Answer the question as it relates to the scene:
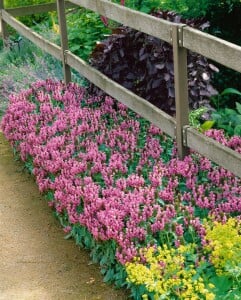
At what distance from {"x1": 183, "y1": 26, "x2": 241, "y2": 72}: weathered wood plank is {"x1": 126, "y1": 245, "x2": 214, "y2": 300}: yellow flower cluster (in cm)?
122

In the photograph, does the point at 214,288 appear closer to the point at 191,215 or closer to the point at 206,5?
the point at 191,215

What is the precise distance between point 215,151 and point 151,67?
5.98 feet

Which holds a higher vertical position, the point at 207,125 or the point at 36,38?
the point at 207,125

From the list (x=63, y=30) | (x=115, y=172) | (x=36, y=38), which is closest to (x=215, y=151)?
(x=115, y=172)

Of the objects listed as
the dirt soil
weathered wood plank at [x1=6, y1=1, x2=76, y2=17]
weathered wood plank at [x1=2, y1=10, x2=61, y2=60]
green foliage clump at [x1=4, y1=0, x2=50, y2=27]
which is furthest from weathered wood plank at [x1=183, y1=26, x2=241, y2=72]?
green foliage clump at [x1=4, y1=0, x2=50, y2=27]

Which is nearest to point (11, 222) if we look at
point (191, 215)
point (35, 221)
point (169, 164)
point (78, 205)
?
point (35, 221)

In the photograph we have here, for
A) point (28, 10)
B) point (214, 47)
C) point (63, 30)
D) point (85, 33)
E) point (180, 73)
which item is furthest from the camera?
point (28, 10)

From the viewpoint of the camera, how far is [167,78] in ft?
21.1

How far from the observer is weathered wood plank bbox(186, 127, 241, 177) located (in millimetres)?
4787

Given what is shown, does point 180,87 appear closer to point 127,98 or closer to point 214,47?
point 214,47

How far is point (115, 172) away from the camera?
5445 mm

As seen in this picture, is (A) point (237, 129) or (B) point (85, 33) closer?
(A) point (237, 129)

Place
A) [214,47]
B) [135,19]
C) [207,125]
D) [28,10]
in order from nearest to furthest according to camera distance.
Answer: [214,47], [135,19], [207,125], [28,10]

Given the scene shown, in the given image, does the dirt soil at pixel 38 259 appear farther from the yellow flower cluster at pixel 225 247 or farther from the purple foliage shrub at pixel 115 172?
the yellow flower cluster at pixel 225 247
